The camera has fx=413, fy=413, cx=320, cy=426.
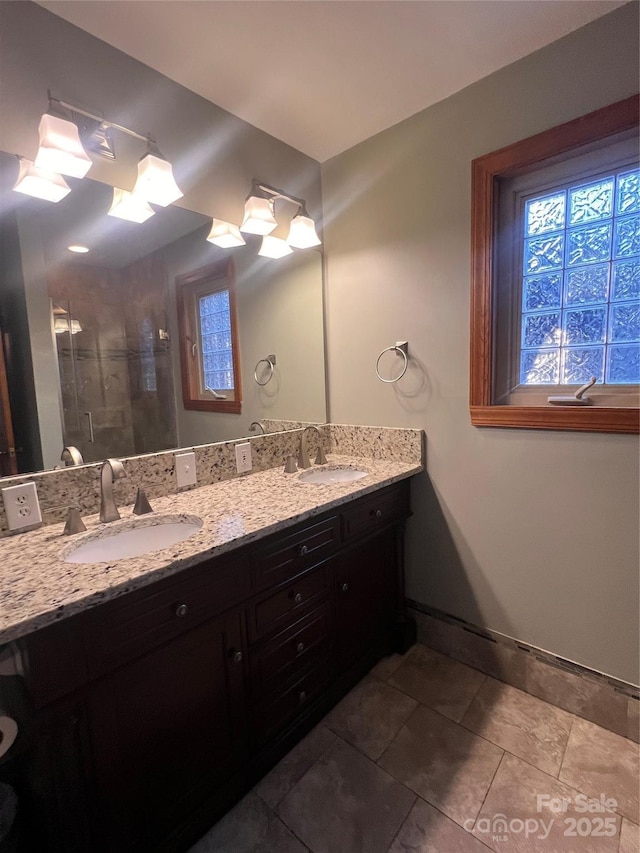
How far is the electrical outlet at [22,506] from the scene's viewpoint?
1.22 metres

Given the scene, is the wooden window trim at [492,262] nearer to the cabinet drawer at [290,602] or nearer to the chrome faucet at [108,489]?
the cabinet drawer at [290,602]

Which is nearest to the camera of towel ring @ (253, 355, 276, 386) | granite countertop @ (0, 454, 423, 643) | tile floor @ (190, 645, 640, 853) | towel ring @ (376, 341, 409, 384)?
granite countertop @ (0, 454, 423, 643)

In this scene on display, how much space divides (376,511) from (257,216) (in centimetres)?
138

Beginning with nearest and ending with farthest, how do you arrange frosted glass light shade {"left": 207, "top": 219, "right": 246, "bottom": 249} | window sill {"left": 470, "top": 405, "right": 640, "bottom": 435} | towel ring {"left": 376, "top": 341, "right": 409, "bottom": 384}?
1. window sill {"left": 470, "top": 405, "right": 640, "bottom": 435}
2. frosted glass light shade {"left": 207, "top": 219, "right": 246, "bottom": 249}
3. towel ring {"left": 376, "top": 341, "right": 409, "bottom": 384}

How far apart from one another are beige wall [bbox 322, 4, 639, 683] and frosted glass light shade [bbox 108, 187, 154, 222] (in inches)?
38.2

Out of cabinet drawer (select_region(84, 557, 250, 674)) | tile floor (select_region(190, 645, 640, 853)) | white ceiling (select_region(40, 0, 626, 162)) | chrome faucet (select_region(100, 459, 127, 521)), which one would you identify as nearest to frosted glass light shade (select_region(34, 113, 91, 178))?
white ceiling (select_region(40, 0, 626, 162))

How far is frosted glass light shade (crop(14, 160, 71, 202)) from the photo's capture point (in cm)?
126

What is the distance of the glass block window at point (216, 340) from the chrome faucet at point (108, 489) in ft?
1.92

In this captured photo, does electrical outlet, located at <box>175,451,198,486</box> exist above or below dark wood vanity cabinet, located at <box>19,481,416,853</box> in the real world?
above

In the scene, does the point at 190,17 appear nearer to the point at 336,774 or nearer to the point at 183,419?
the point at 183,419

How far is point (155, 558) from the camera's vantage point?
3.35 feet

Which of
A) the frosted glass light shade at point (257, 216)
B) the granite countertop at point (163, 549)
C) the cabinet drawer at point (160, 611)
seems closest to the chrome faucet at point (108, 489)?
the granite countertop at point (163, 549)

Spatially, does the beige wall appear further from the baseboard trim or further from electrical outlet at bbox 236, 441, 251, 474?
electrical outlet at bbox 236, 441, 251, 474

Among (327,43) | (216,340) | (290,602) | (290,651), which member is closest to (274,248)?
(216,340)
